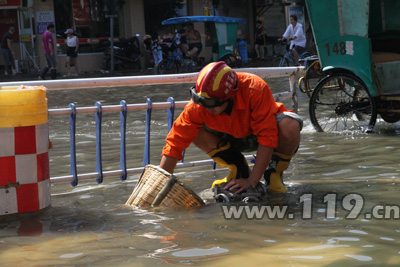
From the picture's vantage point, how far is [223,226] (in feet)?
12.1

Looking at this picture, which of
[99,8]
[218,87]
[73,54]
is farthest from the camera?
[99,8]

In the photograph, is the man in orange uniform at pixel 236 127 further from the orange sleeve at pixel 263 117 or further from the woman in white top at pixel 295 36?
the woman in white top at pixel 295 36

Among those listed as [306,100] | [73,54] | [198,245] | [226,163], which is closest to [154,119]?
[306,100]

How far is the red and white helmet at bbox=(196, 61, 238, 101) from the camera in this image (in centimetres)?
392

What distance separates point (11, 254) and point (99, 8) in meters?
24.4

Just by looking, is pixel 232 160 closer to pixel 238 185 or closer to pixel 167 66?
pixel 238 185

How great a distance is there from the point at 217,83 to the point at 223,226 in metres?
0.83

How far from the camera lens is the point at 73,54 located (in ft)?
75.5

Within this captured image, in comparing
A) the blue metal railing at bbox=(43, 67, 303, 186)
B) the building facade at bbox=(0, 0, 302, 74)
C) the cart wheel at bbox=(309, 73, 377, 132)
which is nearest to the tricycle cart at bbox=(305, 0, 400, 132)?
the cart wheel at bbox=(309, 73, 377, 132)

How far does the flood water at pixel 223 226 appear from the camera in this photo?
313 centimetres

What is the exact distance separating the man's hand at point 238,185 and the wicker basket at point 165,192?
208 millimetres

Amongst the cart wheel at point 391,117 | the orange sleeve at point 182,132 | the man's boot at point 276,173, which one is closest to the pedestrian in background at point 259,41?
the cart wheel at point 391,117

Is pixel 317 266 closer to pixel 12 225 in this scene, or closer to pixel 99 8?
pixel 12 225

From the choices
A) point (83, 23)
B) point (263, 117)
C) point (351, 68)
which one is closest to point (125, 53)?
point (83, 23)
